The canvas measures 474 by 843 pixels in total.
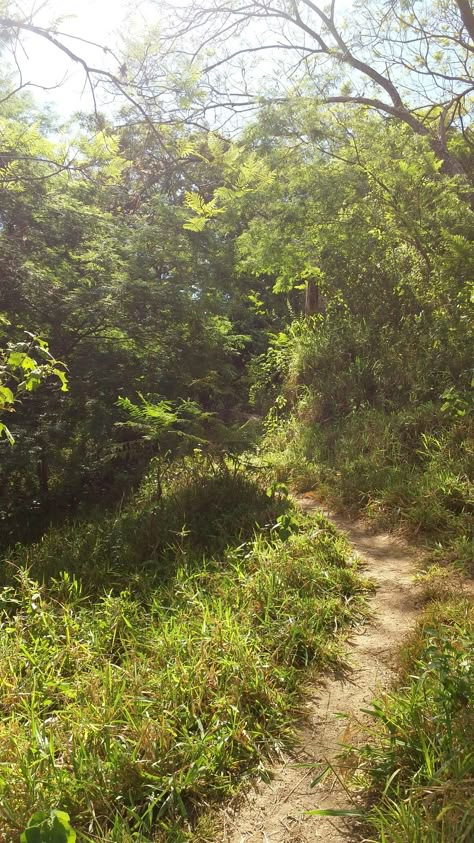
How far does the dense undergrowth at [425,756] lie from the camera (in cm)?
163

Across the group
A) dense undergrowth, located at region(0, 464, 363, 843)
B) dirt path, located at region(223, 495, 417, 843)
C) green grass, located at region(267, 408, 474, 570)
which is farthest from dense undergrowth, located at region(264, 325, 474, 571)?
dense undergrowth, located at region(0, 464, 363, 843)

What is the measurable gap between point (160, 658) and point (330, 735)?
0.92 m

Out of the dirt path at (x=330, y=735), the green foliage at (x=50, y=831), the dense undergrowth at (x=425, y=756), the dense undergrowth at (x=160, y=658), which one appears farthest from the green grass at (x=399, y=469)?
the green foliage at (x=50, y=831)

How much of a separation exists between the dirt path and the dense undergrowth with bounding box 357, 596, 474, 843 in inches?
5.9

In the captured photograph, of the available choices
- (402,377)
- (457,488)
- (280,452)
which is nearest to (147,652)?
(457,488)

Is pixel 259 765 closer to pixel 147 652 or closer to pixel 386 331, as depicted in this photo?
pixel 147 652

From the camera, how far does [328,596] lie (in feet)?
10.9

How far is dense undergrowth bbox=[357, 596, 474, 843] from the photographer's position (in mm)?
1633

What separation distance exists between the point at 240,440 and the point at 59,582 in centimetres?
207

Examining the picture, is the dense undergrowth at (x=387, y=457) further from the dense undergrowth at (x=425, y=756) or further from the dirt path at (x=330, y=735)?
the dense undergrowth at (x=425, y=756)

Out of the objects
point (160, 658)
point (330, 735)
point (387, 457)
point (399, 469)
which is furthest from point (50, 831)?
point (387, 457)

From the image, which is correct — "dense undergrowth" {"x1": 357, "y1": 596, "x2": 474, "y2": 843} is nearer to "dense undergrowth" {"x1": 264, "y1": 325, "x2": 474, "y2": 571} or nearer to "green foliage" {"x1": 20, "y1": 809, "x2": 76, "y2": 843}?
"green foliage" {"x1": 20, "y1": 809, "x2": 76, "y2": 843}

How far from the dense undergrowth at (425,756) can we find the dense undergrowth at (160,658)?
1.66ft

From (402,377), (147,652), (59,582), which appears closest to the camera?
(147,652)
